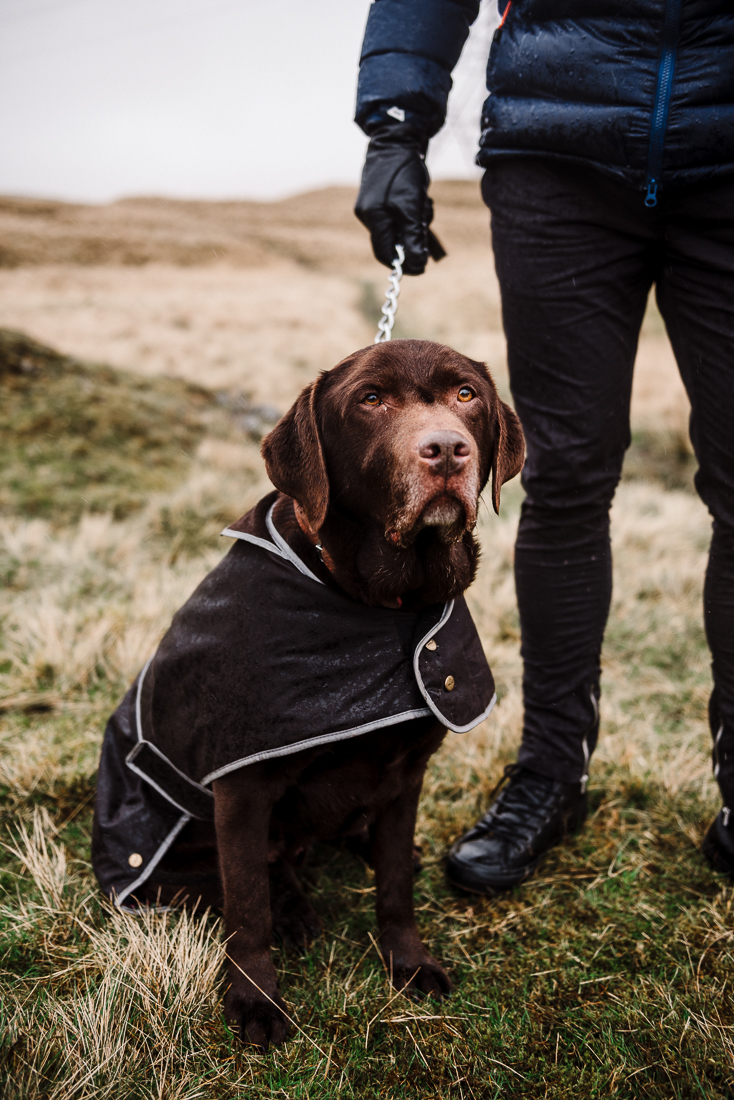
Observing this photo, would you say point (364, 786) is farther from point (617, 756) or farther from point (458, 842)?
point (617, 756)

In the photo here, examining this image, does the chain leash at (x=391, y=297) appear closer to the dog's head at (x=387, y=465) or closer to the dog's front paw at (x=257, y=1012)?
the dog's head at (x=387, y=465)

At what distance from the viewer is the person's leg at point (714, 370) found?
1639 millimetres

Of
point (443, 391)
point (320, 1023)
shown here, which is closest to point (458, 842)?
point (320, 1023)

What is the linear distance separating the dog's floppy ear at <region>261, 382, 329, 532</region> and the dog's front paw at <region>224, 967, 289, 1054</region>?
1.00 meters

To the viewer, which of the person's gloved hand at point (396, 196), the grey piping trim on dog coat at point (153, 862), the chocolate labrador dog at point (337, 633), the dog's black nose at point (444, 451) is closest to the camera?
the dog's black nose at point (444, 451)

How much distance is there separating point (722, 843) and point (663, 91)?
6.24 ft

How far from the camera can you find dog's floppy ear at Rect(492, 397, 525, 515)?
1.66 meters


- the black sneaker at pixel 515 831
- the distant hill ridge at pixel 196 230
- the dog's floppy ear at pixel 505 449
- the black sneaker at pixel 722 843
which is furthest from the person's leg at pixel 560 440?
the distant hill ridge at pixel 196 230

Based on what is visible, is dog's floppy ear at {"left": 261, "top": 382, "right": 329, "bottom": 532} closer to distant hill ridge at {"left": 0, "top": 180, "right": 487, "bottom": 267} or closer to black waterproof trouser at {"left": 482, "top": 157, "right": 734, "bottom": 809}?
black waterproof trouser at {"left": 482, "top": 157, "right": 734, "bottom": 809}

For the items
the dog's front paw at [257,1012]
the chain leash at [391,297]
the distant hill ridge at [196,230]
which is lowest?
the dog's front paw at [257,1012]

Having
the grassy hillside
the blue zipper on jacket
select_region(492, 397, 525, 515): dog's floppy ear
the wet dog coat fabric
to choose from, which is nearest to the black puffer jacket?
the blue zipper on jacket

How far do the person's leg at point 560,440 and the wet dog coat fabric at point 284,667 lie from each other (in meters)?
0.48

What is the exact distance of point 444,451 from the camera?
1328mm

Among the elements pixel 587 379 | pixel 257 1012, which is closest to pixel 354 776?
pixel 257 1012
